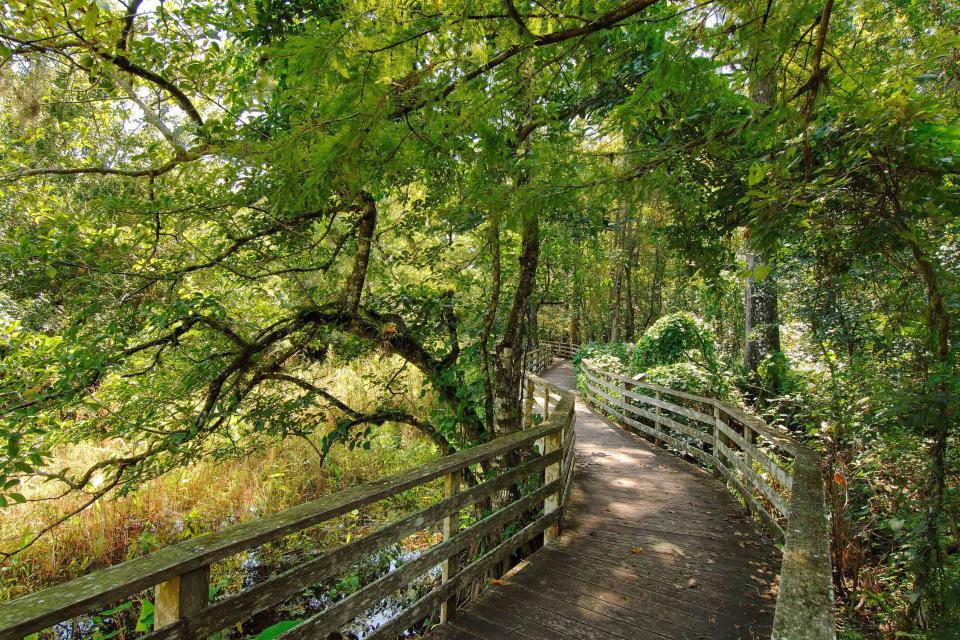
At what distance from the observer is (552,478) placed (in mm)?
4535

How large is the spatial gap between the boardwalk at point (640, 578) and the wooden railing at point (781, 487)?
0.47 meters

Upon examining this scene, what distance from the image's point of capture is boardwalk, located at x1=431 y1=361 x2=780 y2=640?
10.2ft

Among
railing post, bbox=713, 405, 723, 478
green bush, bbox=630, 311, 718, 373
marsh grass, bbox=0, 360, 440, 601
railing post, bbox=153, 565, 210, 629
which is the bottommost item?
marsh grass, bbox=0, 360, 440, 601

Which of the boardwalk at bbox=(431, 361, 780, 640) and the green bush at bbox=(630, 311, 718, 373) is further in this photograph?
the green bush at bbox=(630, 311, 718, 373)

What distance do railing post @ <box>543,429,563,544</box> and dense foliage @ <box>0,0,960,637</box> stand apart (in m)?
0.95

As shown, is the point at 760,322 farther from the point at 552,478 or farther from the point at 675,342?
the point at 552,478

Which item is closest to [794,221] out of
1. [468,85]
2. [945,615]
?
[468,85]

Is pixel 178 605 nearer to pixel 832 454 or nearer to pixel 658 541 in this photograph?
pixel 658 541

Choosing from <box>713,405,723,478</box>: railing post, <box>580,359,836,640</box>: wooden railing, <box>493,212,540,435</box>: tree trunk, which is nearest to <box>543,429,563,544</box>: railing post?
<box>493,212,540,435</box>: tree trunk

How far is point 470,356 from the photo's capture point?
5484 mm

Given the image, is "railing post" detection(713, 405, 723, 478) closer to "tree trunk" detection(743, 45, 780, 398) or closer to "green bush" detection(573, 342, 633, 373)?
"tree trunk" detection(743, 45, 780, 398)

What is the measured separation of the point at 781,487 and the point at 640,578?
2893 millimetres

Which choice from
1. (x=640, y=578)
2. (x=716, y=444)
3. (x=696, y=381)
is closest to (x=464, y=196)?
(x=640, y=578)

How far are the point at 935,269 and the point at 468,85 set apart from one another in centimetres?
314
